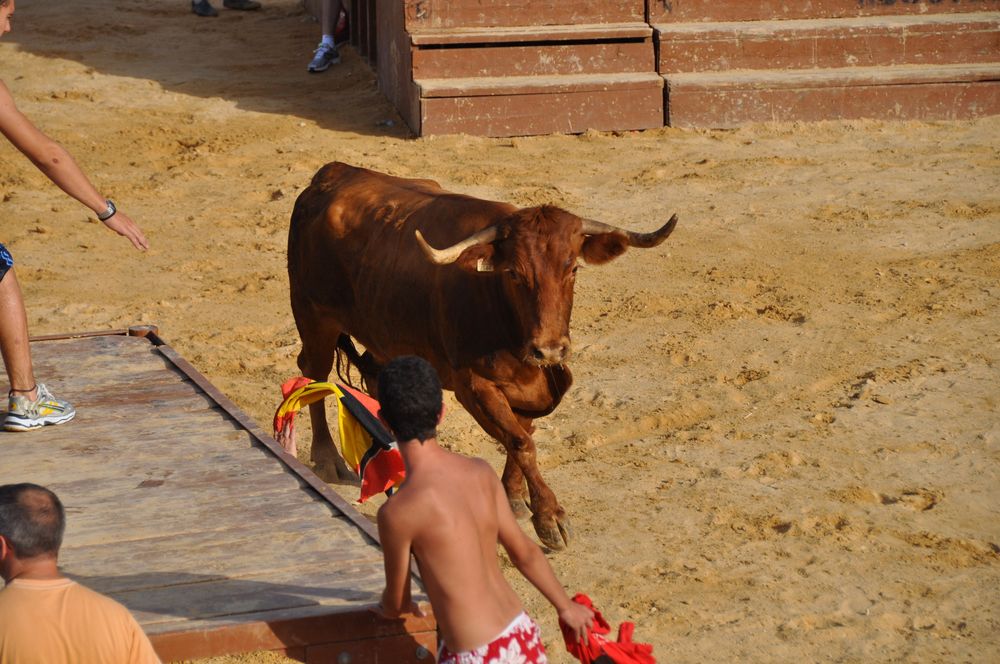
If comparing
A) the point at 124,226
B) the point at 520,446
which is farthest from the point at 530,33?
the point at 124,226

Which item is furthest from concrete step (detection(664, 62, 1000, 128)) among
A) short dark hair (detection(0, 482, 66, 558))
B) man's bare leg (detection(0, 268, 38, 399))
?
short dark hair (detection(0, 482, 66, 558))

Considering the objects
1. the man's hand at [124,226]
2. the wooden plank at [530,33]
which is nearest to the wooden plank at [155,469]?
the man's hand at [124,226]

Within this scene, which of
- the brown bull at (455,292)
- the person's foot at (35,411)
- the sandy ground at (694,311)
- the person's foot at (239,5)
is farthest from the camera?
the person's foot at (239,5)

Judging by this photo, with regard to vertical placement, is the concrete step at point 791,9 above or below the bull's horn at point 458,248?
below

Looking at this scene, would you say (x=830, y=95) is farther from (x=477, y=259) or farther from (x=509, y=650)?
(x=509, y=650)

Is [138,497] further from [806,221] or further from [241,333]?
[806,221]

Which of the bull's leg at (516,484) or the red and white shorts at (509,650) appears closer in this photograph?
the red and white shorts at (509,650)

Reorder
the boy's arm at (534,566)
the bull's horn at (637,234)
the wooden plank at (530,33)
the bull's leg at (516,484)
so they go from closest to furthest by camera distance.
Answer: the boy's arm at (534,566)
the bull's horn at (637,234)
the bull's leg at (516,484)
the wooden plank at (530,33)

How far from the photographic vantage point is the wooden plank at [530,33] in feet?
41.8

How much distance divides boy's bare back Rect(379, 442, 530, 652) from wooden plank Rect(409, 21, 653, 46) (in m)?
9.34

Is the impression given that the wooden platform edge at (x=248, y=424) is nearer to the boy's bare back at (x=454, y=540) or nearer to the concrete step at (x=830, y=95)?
the boy's bare back at (x=454, y=540)

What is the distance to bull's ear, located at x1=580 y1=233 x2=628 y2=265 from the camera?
648cm

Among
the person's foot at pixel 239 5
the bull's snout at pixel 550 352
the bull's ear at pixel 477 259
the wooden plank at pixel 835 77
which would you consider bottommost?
the person's foot at pixel 239 5

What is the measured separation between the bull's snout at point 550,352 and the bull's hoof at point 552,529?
27.7 inches
